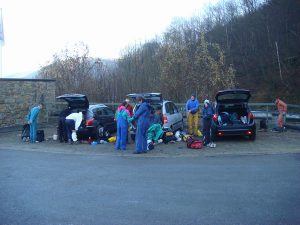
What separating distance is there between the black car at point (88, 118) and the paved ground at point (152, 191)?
4.39 meters

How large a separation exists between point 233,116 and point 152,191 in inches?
341

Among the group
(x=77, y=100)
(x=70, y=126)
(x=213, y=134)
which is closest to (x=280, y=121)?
(x=213, y=134)

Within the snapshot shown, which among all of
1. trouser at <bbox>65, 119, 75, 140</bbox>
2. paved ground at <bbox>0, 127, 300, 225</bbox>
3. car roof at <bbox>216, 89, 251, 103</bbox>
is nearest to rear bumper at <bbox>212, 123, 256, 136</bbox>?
paved ground at <bbox>0, 127, 300, 225</bbox>

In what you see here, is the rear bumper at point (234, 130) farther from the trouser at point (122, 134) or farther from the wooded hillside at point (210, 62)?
the wooded hillside at point (210, 62)

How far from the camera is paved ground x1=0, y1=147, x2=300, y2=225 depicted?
5834mm

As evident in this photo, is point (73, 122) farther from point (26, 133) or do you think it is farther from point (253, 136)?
point (253, 136)

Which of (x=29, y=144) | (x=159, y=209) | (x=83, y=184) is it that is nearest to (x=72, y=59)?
(x=29, y=144)

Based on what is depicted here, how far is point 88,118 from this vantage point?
1612 centimetres

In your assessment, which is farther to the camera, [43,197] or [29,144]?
Result: [29,144]

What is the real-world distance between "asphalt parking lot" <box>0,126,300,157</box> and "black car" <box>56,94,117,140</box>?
652mm

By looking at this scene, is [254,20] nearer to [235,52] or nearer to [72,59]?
[235,52]

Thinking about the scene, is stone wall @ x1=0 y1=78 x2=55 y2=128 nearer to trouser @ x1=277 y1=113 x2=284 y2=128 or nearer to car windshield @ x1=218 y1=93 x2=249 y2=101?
car windshield @ x1=218 y1=93 x2=249 y2=101

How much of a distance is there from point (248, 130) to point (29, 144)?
902 centimetres

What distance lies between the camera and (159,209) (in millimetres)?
6215
